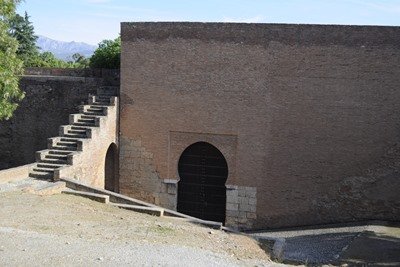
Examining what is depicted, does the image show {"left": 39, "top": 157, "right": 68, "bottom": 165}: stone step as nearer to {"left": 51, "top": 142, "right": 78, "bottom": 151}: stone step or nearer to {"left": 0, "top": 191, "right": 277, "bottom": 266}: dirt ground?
{"left": 51, "top": 142, "right": 78, "bottom": 151}: stone step

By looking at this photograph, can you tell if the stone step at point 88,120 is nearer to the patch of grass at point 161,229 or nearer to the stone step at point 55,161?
the stone step at point 55,161

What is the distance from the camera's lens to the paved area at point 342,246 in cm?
1241

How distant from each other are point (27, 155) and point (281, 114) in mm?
10569

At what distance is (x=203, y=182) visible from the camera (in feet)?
60.4

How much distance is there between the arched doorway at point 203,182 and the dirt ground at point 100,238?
3.90 meters

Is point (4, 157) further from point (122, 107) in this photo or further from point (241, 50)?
point (241, 50)

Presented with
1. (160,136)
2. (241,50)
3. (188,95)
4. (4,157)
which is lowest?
(4,157)

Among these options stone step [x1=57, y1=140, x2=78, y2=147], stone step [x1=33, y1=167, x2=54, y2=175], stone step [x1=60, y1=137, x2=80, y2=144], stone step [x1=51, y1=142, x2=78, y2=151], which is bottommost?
stone step [x1=33, y1=167, x2=54, y2=175]

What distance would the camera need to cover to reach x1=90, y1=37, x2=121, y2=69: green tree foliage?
69.9 ft

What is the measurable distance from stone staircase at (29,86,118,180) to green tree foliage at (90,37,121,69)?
5.89ft

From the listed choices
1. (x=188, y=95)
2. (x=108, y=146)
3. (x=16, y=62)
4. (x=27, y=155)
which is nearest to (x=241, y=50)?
(x=188, y=95)

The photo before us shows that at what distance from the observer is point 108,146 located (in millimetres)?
18453

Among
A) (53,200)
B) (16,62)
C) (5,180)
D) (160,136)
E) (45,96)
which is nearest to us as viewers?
(16,62)

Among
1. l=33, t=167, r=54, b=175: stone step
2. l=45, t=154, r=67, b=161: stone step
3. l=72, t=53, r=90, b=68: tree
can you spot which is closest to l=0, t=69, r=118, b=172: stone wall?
l=45, t=154, r=67, b=161: stone step
